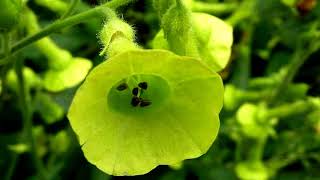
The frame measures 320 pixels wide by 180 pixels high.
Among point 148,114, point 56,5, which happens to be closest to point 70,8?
point 148,114

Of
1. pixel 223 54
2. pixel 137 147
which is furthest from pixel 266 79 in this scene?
pixel 137 147

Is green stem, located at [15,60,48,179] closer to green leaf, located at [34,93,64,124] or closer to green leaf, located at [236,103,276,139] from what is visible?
green leaf, located at [34,93,64,124]

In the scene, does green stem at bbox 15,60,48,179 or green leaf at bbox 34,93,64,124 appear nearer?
green stem at bbox 15,60,48,179

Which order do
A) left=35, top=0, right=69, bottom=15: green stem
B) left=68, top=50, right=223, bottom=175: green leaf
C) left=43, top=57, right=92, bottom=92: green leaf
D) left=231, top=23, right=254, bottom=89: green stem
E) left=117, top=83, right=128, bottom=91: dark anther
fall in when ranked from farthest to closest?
left=231, top=23, right=254, bottom=89: green stem, left=35, top=0, right=69, bottom=15: green stem, left=43, top=57, right=92, bottom=92: green leaf, left=117, top=83, right=128, bottom=91: dark anther, left=68, top=50, right=223, bottom=175: green leaf

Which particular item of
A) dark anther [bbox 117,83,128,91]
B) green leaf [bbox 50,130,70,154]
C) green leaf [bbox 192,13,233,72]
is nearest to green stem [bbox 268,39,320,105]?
green leaf [bbox 50,130,70,154]

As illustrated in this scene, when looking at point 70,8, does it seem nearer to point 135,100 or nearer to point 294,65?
point 135,100

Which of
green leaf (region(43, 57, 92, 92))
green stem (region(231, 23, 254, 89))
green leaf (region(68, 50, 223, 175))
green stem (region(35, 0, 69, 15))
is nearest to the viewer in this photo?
green leaf (region(68, 50, 223, 175))

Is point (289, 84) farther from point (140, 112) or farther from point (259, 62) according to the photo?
point (140, 112)

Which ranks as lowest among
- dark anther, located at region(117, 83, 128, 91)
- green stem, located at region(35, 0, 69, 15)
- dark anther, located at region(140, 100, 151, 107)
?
green stem, located at region(35, 0, 69, 15)

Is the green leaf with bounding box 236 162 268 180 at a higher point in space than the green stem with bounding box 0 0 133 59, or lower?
lower
